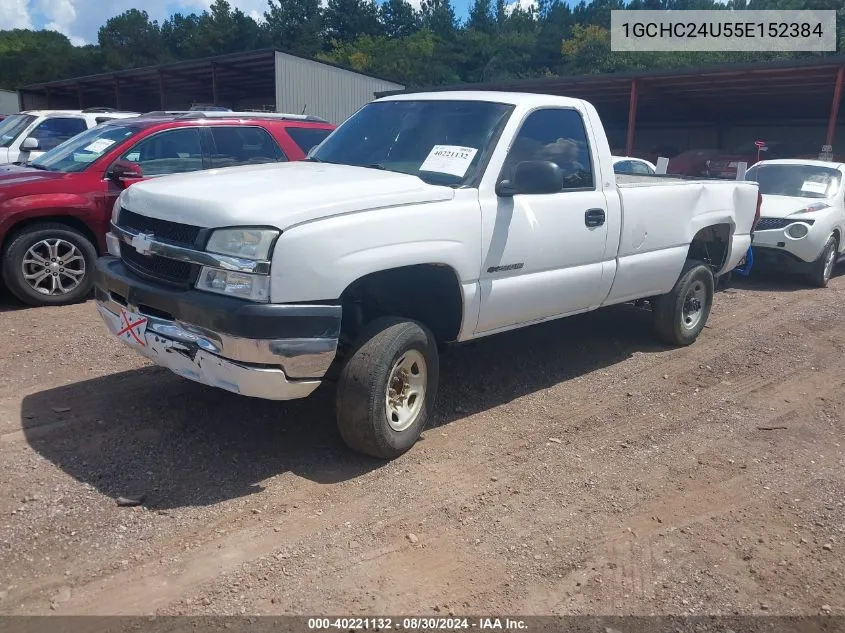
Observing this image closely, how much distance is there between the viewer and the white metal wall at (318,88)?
25.2 metres

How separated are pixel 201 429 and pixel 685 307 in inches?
176

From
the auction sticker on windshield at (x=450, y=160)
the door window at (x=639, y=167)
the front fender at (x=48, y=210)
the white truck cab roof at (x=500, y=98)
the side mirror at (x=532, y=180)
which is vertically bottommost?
the door window at (x=639, y=167)

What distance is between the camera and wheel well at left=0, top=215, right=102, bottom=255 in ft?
23.1

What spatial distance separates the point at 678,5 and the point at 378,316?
8086 cm

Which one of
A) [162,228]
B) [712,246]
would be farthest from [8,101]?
[162,228]

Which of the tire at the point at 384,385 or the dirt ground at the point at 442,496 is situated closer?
the dirt ground at the point at 442,496

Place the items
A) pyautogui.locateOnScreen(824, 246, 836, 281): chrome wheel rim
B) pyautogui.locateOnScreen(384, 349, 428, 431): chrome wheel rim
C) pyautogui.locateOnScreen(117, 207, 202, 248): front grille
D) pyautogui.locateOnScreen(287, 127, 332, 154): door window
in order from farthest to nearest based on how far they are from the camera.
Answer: pyautogui.locateOnScreen(824, 246, 836, 281): chrome wheel rim
pyautogui.locateOnScreen(287, 127, 332, 154): door window
pyautogui.locateOnScreen(384, 349, 428, 431): chrome wheel rim
pyautogui.locateOnScreen(117, 207, 202, 248): front grille

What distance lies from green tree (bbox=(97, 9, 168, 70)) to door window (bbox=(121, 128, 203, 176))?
235 ft

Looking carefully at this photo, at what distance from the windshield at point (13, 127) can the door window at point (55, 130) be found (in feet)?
0.98

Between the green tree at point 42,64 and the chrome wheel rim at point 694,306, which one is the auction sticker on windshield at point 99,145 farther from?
the green tree at point 42,64

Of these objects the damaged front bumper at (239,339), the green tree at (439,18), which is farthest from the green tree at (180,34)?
→ the damaged front bumper at (239,339)

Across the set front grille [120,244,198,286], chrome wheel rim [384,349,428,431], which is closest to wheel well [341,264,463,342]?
chrome wheel rim [384,349,428,431]

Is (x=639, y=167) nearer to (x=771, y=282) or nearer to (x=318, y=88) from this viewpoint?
(x=771, y=282)

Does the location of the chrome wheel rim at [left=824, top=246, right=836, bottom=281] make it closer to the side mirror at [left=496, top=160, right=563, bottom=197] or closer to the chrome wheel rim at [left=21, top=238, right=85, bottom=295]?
the side mirror at [left=496, top=160, right=563, bottom=197]
